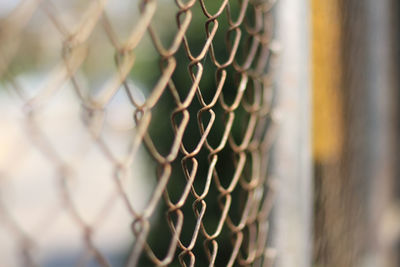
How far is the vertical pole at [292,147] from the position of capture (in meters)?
1.53

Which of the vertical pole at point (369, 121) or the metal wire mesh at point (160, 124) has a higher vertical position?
the metal wire mesh at point (160, 124)

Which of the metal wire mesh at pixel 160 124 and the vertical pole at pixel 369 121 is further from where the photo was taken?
the vertical pole at pixel 369 121

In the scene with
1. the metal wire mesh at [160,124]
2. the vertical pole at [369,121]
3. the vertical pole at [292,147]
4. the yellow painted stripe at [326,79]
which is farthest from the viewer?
the vertical pole at [369,121]

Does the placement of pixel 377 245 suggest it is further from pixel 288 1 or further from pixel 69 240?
pixel 69 240

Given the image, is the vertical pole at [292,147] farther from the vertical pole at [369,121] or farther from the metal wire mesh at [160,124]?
the vertical pole at [369,121]

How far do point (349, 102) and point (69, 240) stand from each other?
6.80m

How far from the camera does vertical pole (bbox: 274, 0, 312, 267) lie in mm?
1531

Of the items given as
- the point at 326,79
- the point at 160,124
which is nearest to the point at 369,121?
the point at 326,79

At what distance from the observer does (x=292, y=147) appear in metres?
1.53

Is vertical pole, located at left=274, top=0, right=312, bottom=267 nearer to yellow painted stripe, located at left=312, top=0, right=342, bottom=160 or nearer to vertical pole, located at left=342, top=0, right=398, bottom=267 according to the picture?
yellow painted stripe, located at left=312, top=0, right=342, bottom=160

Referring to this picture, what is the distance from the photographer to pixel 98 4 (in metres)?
0.75

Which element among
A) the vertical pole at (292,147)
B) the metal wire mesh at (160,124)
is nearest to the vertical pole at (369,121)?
the metal wire mesh at (160,124)

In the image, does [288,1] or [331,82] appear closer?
[288,1]

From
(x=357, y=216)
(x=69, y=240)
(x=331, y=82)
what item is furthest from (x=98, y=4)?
(x=69, y=240)
